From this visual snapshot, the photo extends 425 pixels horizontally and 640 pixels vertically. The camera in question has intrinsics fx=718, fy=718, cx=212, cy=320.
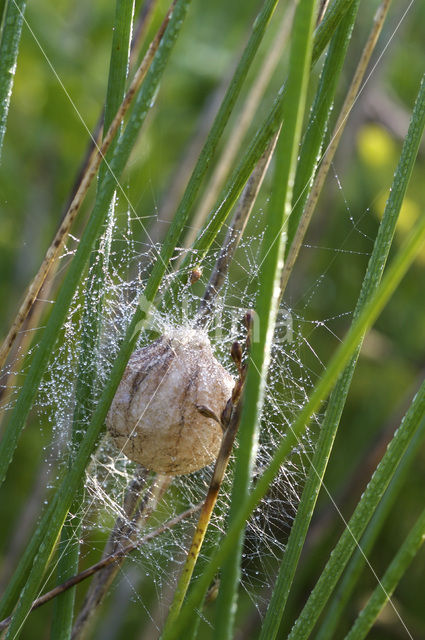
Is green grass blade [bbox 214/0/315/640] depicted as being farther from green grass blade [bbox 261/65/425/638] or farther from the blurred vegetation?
the blurred vegetation

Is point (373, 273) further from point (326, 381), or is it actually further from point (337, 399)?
point (326, 381)

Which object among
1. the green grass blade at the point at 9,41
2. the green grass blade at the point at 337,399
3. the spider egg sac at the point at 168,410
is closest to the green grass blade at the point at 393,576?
the green grass blade at the point at 337,399

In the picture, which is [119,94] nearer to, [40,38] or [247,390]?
[247,390]

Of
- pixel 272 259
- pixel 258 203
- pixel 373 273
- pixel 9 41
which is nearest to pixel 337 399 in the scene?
pixel 373 273

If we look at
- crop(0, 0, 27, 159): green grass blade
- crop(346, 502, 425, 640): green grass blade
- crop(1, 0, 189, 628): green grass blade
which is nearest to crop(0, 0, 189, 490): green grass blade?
crop(1, 0, 189, 628): green grass blade

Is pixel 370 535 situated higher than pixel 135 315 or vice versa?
pixel 135 315

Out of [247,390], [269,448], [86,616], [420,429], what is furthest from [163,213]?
[247,390]
